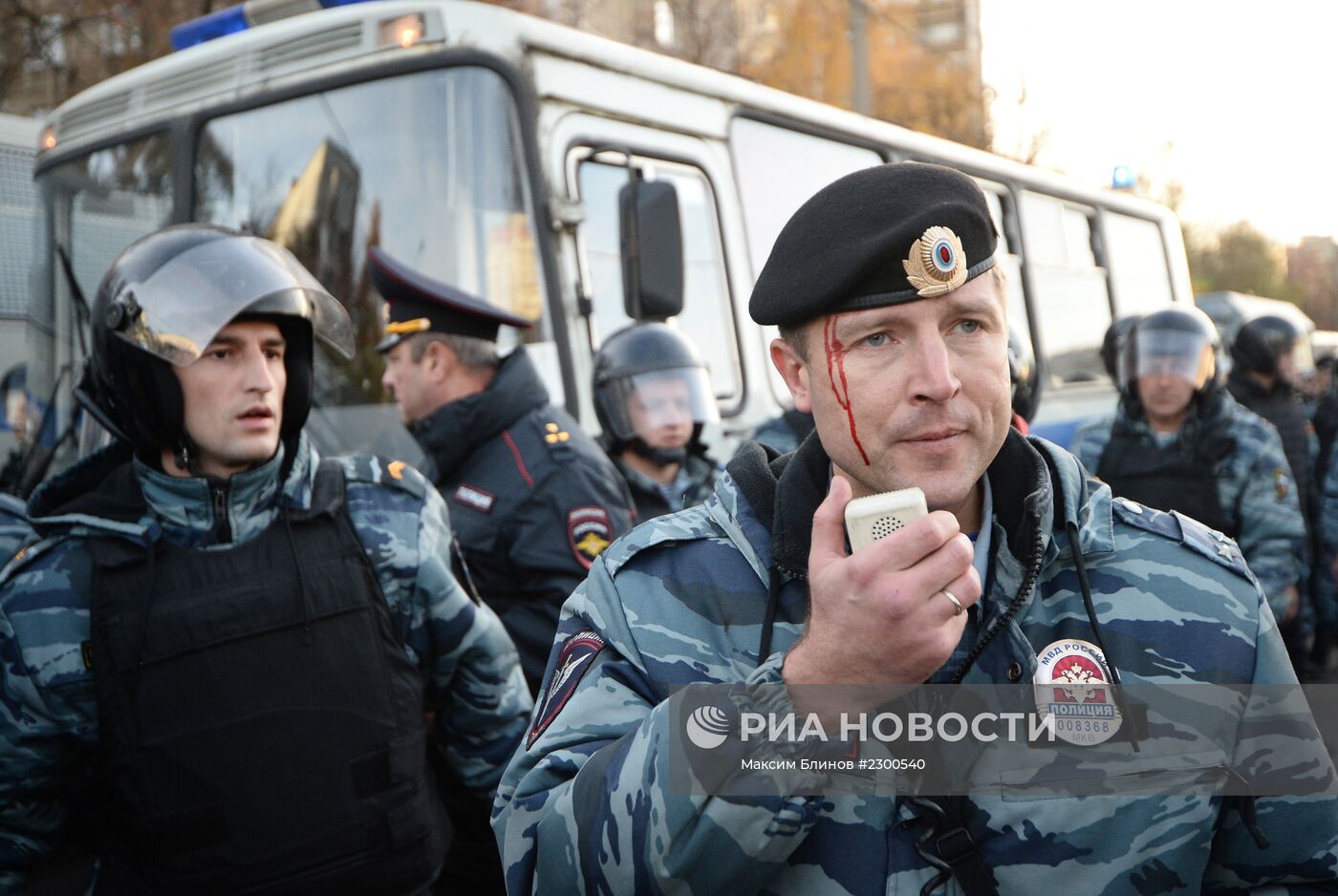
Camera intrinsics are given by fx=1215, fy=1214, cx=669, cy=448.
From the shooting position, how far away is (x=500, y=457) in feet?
12.9

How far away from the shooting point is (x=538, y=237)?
4.68m

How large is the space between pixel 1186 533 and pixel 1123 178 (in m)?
9.61

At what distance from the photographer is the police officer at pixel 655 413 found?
4770mm

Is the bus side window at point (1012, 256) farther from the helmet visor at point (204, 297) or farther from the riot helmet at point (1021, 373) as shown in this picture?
the helmet visor at point (204, 297)

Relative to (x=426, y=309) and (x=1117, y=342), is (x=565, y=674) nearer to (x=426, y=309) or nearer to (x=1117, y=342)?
(x=426, y=309)

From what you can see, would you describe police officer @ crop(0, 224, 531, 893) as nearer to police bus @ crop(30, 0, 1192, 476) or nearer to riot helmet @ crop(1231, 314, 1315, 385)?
police bus @ crop(30, 0, 1192, 476)

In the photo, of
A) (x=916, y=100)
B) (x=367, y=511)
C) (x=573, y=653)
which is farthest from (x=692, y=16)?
(x=573, y=653)

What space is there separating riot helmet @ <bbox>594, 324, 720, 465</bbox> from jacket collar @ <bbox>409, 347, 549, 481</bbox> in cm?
73

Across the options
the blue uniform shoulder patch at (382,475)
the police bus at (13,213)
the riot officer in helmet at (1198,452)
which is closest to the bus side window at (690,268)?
the riot officer in helmet at (1198,452)

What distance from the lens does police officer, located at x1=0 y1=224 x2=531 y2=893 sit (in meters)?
2.42

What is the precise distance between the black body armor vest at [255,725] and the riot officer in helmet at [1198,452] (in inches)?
141

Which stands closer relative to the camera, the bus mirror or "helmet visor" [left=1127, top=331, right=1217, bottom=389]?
the bus mirror

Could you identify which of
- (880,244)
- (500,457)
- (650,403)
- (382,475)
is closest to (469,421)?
(500,457)

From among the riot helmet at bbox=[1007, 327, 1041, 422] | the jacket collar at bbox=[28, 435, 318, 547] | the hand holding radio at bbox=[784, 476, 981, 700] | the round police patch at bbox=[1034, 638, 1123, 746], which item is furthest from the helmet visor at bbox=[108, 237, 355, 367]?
the riot helmet at bbox=[1007, 327, 1041, 422]
